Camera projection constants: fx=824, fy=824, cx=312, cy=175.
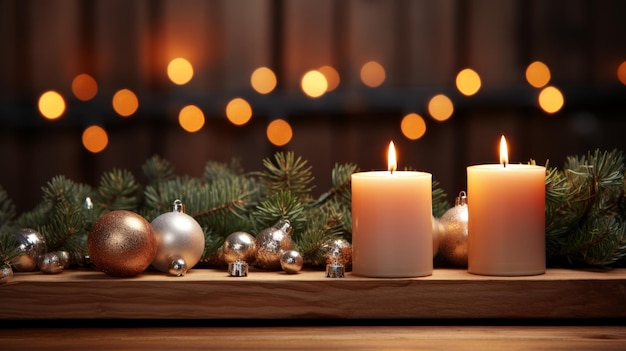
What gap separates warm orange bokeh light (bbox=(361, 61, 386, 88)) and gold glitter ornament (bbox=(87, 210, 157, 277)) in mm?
1309

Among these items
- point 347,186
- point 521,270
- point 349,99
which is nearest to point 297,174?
point 347,186

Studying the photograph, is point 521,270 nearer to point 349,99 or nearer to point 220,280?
point 220,280

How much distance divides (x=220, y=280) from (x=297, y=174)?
9.4 inches

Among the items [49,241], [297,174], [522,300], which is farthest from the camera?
[297,174]

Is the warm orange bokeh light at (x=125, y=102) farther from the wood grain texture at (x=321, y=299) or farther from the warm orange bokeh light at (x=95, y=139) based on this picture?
the wood grain texture at (x=321, y=299)

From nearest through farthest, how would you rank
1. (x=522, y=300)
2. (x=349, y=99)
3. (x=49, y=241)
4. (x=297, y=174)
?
(x=522, y=300) → (x=49, y=241) → (x=297, y=174) → (x=349, y=99)

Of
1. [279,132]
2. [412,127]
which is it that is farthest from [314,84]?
[412,127]

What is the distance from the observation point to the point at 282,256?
779 millimetres

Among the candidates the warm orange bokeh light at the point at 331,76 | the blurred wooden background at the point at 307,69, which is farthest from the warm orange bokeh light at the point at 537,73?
the warm orange bokeh light at the point at 331,76

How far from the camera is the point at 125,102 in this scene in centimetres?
200

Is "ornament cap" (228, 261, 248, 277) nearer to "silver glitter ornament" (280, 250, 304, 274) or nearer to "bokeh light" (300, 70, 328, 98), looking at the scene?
"silver glitter ornament" (280, 250, 304, 274)

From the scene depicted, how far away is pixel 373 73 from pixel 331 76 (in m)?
0.10

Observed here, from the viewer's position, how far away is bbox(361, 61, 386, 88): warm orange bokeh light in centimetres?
200

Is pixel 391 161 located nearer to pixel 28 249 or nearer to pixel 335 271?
pixel 335 271
